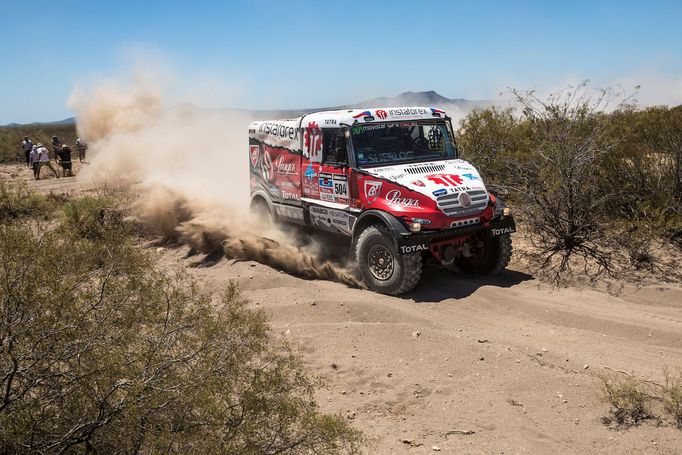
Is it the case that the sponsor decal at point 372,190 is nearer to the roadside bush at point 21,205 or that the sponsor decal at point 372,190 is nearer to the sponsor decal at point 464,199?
the sponsor decal at point 464,199

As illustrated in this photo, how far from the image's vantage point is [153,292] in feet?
14.0

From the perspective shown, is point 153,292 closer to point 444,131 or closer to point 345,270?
point 345,270

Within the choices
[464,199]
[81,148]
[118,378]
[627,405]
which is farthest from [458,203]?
[81,148]

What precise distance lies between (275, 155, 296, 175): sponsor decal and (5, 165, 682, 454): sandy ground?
1.77 m

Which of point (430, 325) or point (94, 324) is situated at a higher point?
point (94, 324)

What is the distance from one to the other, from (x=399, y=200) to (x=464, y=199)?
88 centimetres

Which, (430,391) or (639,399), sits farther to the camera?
(430,391)

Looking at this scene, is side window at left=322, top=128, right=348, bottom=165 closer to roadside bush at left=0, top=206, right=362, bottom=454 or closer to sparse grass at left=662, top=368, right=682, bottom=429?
roadside bush at left=0, top=206, right=362, bottom=454

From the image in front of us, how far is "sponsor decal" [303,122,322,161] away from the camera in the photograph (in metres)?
8.86

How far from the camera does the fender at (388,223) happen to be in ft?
24.4

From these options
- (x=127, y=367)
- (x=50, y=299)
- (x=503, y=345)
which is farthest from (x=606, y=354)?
(x=50, y=299)

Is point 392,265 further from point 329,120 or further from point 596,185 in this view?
point 596,185

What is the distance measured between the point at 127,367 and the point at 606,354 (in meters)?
4.71

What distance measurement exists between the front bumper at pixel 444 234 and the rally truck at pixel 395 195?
0.04 feet
